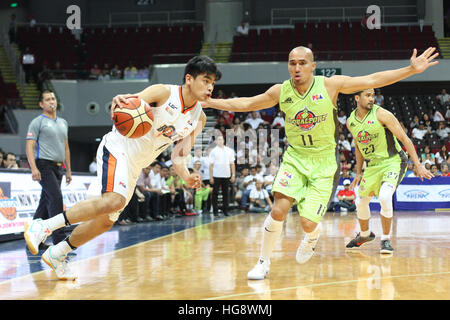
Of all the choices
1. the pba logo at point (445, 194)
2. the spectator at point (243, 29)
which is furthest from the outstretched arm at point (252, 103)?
the spectator at point (243, 29)

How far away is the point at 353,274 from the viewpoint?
183 inches

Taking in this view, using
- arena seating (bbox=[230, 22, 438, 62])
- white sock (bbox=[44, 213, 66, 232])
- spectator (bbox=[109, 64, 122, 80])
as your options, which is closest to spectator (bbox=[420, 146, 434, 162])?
arena seating (bbox=[230, 22, 438, 62])

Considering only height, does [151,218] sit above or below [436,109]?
below

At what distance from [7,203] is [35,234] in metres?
4.06

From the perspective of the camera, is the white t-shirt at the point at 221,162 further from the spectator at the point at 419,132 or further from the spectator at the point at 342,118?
the spectator at the point at 419,132

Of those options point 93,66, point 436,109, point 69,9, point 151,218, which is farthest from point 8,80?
point 436,109

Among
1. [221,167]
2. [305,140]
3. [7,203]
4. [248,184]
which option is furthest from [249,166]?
[305,140]

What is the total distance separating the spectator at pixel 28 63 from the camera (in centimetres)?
2247

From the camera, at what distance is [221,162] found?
516 inches

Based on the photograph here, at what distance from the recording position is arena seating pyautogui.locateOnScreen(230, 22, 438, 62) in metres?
22.6

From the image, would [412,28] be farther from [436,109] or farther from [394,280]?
[394,280]

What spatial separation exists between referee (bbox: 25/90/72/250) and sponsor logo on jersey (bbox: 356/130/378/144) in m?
3.69

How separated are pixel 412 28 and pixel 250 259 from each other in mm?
21629

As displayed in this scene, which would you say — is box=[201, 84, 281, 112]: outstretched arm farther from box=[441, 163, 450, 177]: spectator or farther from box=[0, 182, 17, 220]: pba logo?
box=[441, 163, 450, 177]: spectator
